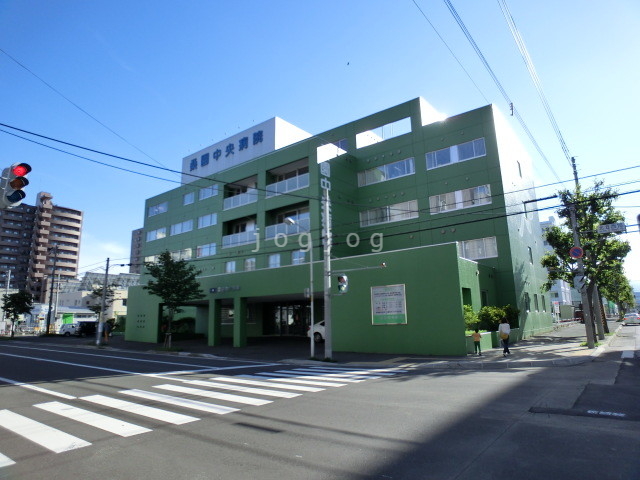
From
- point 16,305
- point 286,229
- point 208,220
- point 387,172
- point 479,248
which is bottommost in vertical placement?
point 16,305

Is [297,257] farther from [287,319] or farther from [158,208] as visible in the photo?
[158,208]

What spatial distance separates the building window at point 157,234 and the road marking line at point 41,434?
35.2 m

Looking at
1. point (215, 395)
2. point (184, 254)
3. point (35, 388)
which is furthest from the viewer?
point (184, 254)

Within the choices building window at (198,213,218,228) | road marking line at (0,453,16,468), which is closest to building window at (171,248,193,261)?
building window at (198,213,218,228)

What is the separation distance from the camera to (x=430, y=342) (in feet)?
59.6

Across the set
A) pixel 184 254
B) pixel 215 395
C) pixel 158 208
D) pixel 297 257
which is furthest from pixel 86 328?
pixel 215 395

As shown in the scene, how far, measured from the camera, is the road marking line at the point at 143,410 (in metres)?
7.00

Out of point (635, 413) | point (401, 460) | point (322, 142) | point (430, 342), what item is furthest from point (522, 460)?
point (322, 142)

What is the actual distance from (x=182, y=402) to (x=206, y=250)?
2814 centimetres

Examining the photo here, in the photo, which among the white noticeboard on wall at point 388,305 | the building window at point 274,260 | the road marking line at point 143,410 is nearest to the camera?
the road marking line at point 143,410

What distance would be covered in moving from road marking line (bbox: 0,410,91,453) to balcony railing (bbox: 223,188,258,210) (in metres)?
24.6

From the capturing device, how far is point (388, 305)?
19.8 meters

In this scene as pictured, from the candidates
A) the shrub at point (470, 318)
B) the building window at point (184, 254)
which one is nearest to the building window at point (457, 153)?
the shrub at point (470, 318)

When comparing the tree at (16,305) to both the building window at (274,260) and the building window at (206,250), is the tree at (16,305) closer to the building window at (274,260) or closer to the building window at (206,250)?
the building window at (206,250)
